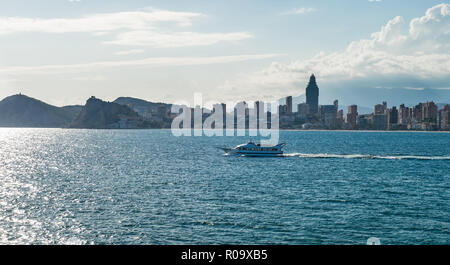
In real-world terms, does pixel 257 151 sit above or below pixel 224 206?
above

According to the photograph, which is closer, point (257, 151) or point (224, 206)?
Result: point (224, 206)

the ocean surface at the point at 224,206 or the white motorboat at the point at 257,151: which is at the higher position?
the white motorboat at the point at 257,151

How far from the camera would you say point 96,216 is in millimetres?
42688

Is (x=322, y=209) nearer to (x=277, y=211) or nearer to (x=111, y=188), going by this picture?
(x=277, y=211)

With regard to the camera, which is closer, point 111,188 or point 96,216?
point 96,216

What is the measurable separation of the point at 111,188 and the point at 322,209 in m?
33.0

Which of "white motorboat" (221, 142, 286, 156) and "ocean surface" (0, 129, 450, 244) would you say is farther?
"white motorboat" (221, 142, 286, 156)

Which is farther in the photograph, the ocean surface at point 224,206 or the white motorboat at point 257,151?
the white motorboat at point 257,151

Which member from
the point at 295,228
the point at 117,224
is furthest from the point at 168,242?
the point at 295,228

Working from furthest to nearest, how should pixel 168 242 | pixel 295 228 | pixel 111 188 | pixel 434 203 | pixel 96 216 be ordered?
pixel 111 188 → pixel 434 203 → pixel 96 216 → pixel 295 228 → pixel 168 242

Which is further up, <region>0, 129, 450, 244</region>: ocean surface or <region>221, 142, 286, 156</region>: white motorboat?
<region>221, 142, 286, 156</region>: white motorboat
